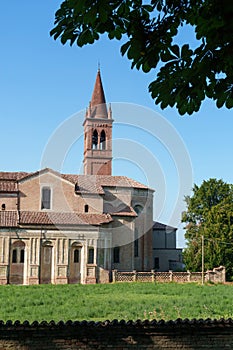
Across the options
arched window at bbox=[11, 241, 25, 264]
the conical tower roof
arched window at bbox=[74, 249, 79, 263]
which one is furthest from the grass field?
the conical tower roof

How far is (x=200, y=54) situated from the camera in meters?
5.31

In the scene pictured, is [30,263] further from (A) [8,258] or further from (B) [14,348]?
(B) [14,348]

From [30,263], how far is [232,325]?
103 feet

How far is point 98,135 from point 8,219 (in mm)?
22525

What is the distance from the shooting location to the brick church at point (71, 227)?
1572 inches

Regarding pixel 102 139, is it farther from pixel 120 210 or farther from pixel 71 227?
pixel 71 227

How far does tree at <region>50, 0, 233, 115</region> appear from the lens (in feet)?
17.1

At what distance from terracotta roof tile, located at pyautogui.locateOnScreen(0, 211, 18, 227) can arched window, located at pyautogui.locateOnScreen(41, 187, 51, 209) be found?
3166mm

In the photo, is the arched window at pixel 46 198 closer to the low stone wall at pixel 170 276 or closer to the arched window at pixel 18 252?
the arched window at pixel 18 252

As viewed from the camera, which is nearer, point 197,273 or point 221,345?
point 221,345

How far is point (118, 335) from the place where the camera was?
31.0 ft

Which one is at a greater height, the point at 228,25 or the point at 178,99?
the point at 228,25

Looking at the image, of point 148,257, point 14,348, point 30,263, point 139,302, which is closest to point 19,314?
point 139,302

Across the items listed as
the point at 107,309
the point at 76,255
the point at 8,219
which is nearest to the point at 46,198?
the point at 8,219
